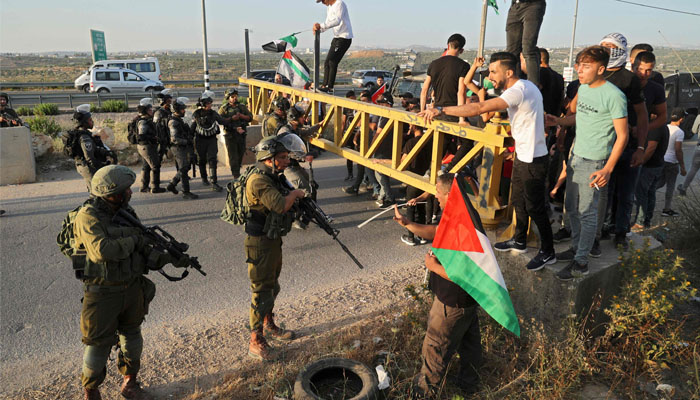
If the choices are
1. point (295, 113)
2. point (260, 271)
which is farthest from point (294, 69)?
point (260, 271)

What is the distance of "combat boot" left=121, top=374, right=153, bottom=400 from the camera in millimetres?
3559

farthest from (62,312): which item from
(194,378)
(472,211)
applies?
(472,211)

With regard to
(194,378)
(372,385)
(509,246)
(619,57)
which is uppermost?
(619,57)

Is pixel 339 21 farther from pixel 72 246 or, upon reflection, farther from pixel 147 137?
pixel 72 246

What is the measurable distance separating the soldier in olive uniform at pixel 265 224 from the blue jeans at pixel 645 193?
15.3 feet

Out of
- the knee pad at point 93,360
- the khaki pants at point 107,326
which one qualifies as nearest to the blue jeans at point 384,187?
the khaki pants at point 107,326

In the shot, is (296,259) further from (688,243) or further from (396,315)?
(688,243)

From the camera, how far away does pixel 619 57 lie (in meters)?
4.17

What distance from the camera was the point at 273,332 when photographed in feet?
→ 14.4

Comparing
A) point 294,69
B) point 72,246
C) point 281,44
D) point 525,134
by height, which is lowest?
point 72,246

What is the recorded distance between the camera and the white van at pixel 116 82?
2538cm

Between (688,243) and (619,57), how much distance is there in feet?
10.1

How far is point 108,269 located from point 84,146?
14.5 ft

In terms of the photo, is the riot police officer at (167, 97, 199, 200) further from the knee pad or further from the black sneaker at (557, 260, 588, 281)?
the black sneaker at (557, 260, 588, 281)
